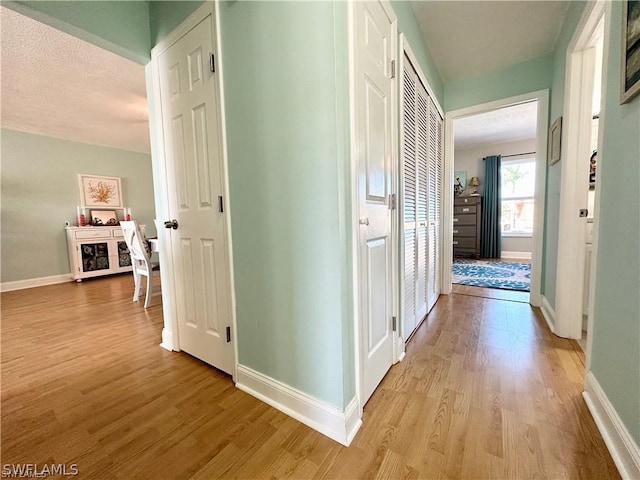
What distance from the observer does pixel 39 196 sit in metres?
3.84

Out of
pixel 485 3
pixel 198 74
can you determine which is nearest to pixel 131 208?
pixel 198 74

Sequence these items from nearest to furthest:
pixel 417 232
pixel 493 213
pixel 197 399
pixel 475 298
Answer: pixel 197 399, pixel 417 232, pixel 475 298, pixel 493 213

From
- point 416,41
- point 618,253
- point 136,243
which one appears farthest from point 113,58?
point 618,253

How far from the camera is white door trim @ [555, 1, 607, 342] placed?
1700 mm

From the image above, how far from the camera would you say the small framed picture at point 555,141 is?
195 centimetres

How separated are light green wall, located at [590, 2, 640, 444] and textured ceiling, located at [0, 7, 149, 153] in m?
3.11

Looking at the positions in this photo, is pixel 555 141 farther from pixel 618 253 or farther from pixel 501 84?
pixel 618 253

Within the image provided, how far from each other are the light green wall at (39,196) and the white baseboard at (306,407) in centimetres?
458

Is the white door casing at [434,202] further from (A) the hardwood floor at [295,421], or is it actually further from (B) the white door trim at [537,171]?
(A) the hardwood floor at [295,421]

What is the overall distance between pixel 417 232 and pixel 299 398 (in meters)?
1.41

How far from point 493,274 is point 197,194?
164 inches

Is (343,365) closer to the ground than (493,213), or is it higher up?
closer to the ground

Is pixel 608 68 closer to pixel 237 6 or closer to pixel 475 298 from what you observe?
pixel 237 6

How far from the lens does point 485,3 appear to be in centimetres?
176
